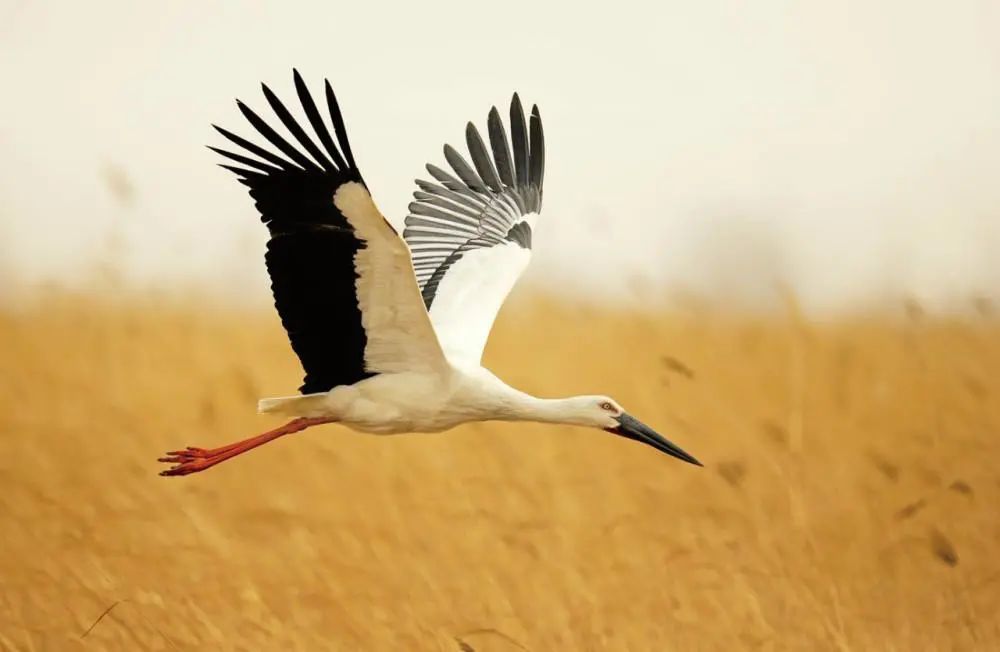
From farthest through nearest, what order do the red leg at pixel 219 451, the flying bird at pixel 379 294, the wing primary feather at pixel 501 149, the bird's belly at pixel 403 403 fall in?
1. the wing primary feather at pixel 501 149
2. the red leg at pixel 219 451
3. the bird's belly at pixel 403 403
4. the flying bird at pixel 379 294

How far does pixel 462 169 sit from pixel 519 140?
284 millimetres

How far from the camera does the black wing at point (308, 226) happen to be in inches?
188

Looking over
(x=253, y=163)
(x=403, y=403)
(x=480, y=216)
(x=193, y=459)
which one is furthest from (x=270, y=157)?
(x=480, y=216)

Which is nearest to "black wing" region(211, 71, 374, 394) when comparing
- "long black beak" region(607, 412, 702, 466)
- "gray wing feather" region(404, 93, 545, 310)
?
"long black beak" region(607, 412, 702, 466)

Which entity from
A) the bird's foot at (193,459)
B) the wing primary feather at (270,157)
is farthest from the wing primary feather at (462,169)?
the wing primary feather at (270,157)

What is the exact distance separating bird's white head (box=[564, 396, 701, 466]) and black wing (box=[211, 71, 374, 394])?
798 mm

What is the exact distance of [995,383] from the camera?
6391 mm

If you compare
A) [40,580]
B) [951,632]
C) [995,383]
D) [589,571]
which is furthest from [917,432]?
[40,580]

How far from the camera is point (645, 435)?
5863 millimetres

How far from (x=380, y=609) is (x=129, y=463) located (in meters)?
1.04

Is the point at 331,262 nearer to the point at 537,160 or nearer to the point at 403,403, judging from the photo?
the point at 403,403

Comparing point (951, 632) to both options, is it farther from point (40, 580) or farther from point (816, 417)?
point (40, 580)

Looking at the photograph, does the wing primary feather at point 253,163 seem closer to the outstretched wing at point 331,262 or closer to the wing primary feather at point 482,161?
the outstretched wing at point 331,262

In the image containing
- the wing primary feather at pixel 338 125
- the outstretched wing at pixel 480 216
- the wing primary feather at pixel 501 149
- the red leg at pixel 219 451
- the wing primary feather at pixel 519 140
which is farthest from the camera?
the wing primary feather at pixel 501 149
